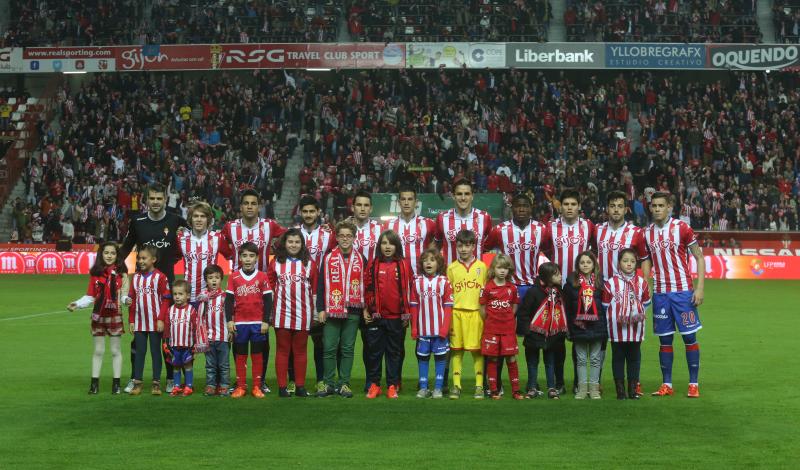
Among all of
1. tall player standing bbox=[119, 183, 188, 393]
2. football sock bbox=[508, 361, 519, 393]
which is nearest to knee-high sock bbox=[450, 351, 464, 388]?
football sock bbox=[508, 361, 519, 393]

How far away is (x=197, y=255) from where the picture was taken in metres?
11.5

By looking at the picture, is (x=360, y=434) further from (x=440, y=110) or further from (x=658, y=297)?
(x=440, y=110)

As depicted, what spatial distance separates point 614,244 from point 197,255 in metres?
4.47

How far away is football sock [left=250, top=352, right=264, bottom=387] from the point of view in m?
11.0

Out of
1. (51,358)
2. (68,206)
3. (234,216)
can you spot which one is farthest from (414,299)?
(68,206)

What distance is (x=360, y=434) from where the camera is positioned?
29.6ft

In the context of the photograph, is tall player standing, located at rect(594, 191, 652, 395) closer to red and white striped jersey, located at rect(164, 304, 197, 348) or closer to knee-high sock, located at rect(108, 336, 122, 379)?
red and white striped jersey, located at rect(164, 304, 197, 348)

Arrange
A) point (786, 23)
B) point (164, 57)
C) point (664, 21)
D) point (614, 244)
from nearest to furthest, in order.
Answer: point (614, 244), point (164, 57), point (786, 23), point (664, 21)

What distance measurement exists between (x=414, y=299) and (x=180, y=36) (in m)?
32.9

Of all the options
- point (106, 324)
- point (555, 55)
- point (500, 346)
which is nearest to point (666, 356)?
point (500, 346)

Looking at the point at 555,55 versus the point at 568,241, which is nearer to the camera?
the point at 568,241

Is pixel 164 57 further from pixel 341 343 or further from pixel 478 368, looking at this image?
pixel 478 368

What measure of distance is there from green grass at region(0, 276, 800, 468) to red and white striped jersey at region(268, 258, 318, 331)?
0.80m

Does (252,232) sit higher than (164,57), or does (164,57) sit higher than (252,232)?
(164,57)
